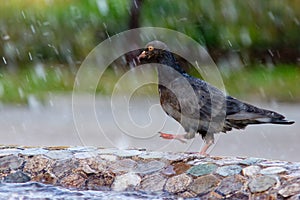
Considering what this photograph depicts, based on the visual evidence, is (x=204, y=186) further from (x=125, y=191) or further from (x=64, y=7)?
(x=64, y=7)

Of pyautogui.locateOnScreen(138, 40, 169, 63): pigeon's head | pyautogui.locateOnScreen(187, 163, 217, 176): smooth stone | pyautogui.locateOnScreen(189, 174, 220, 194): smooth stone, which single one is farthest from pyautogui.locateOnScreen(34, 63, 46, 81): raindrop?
pyautogui.locateOnScreen(189, 174, 220, 194): smooth stone

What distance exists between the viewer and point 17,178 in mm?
3688

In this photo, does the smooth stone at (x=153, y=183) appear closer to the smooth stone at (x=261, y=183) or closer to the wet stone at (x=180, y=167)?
the wet stone at (x=180, y=167)

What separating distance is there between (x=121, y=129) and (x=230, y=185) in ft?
14.3

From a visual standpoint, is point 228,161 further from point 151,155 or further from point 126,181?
point 126,181

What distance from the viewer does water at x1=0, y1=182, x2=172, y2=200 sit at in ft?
11.3

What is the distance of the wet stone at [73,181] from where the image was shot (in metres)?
3.59

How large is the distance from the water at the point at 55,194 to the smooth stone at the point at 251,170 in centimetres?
40

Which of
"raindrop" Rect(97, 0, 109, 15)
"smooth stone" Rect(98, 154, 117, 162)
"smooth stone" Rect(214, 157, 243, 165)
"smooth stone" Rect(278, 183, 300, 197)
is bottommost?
"smooth stone" Rect(278, 183, 300, 197)

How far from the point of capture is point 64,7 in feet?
40.0

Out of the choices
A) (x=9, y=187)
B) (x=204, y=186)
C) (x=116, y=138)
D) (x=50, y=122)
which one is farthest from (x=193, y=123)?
(x=50, y=122)

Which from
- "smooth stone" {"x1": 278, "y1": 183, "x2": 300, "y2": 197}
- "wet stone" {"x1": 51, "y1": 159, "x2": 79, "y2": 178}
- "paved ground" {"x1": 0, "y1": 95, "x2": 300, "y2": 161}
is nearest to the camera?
"smooth stone" {"x1": 278, "y1": 183, "x2": 300, "y2": 197}

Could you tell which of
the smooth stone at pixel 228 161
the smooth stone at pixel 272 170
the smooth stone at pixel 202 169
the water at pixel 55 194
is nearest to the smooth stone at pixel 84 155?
the water at pixel 55 194

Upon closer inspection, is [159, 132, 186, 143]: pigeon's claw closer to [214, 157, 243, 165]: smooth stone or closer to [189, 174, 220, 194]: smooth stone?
[214, 157, 243, 165]: smooth stone
